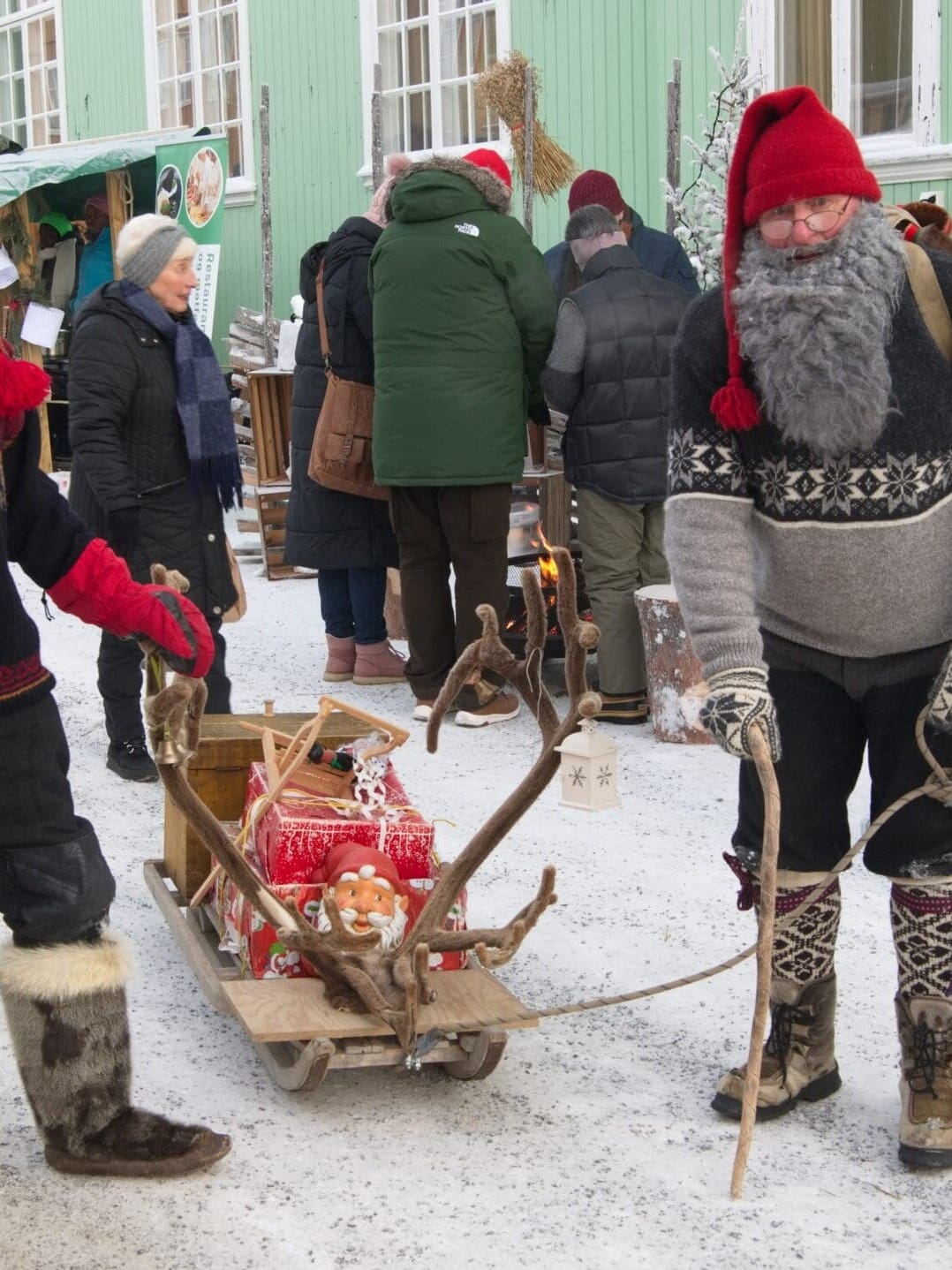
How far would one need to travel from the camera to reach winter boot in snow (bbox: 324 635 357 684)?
7609mm

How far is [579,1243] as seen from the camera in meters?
2.96

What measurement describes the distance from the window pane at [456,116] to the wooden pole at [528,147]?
8.38ft

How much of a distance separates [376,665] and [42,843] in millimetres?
4504

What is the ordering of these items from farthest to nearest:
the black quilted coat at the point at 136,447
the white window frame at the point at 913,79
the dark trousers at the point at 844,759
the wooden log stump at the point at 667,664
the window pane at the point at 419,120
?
the window pane at the point at 419,120
the white window frame at the point at 913,79
the wooden log stump at the point at 667,664
the black quilted coat at the point at 136,447
the dark trousers at the point at 844,759

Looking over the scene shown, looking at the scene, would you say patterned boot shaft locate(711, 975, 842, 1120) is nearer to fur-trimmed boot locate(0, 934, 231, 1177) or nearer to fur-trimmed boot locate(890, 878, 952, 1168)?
fur-trimmed boot locate(890, 878, 952, 1168)

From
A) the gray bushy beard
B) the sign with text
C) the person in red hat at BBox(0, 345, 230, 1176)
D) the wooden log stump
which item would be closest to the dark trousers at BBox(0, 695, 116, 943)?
the person in red hat at BBox(0, 345, 230, 1176)

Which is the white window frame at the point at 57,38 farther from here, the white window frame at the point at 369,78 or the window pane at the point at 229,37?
the white window frame at the point at 369,78

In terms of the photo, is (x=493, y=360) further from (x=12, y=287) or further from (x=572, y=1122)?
(x=12, y=287)

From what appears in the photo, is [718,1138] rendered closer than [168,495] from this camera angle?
Yes

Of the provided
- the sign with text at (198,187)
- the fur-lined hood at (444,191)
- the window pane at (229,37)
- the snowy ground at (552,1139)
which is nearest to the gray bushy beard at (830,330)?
the snowy ground at (552,1139)

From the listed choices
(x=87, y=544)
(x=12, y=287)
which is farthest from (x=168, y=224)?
(x=12, y=287)

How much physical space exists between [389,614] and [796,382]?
17.1 feet

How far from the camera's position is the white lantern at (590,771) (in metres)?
5.59

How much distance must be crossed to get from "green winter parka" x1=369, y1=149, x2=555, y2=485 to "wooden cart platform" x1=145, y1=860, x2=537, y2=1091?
3171 millimetres
